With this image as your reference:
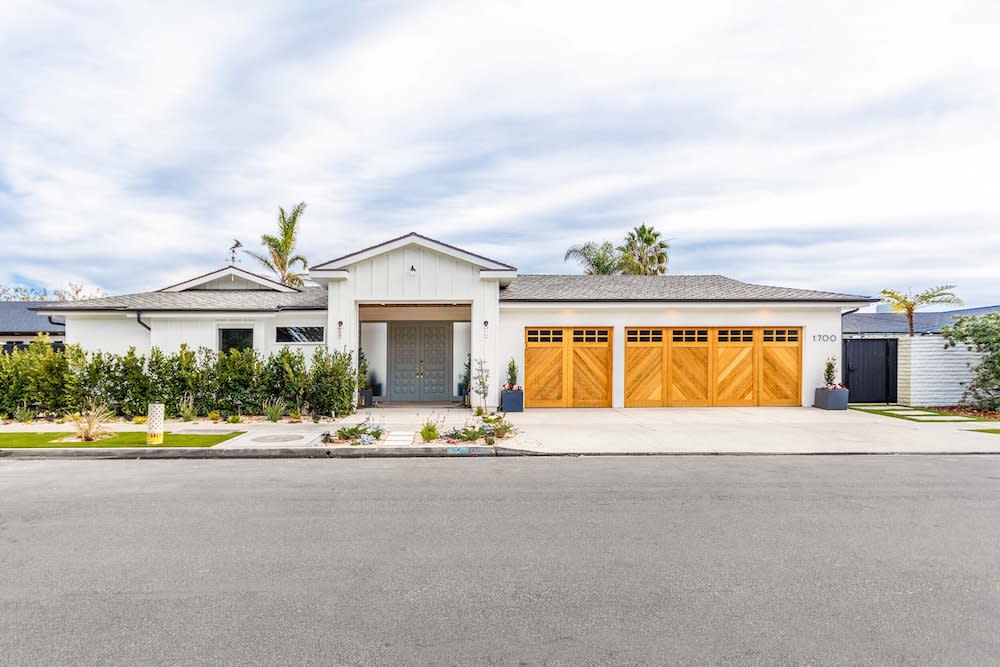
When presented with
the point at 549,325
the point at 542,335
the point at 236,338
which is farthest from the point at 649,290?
the point at 236,338

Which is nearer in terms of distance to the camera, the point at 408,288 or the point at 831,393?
the point at 408,288

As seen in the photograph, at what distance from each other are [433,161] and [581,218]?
12.1 m

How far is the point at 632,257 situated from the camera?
96.8ft

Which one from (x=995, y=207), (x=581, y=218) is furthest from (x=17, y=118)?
(x=995, y=207)

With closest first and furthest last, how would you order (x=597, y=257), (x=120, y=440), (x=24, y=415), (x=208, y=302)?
(x=120, y=440) → (x=24, y=415) → (x=208, y=302) → (x=597, y=257)

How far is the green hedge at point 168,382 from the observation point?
41.8ft

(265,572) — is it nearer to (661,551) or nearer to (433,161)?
(661,551)

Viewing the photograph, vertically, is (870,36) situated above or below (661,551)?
above

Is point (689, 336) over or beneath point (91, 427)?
over

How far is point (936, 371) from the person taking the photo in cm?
1573

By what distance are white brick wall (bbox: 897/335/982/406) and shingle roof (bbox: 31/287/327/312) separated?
17479 millimetres

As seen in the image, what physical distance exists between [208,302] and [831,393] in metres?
18.1

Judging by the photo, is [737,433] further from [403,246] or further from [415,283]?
[403,246]

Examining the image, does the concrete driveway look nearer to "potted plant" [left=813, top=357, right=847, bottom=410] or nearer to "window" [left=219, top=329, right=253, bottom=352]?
"potted plant" [left=813, top=357, right=847, bottom=410]
